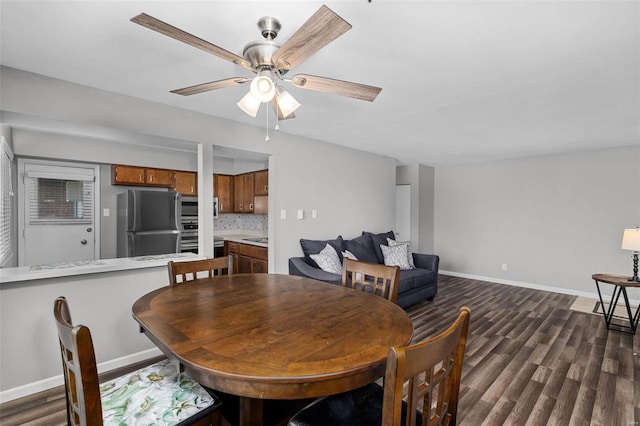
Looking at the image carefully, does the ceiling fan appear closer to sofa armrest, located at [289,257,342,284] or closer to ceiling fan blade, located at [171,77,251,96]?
ceiling fan blade, located at [171,77,251,96]

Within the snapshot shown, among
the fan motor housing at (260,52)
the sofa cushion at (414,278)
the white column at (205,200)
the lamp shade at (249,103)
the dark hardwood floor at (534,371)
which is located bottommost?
the dark hardwood floor at (534,371)

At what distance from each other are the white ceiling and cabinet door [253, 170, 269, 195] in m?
1.52

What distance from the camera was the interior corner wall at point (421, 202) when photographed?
246 inches

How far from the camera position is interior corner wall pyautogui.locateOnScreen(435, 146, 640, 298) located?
4574 millimetres

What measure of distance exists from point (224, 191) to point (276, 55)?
14.4 ft

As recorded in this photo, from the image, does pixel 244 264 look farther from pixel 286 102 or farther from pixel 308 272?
pixel 286 102

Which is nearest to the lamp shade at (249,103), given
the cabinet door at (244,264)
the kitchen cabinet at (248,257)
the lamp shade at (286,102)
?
the lamp shade at (286,102)

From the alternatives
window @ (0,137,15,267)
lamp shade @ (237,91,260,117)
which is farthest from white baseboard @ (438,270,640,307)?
window @ (0,137,15,267)

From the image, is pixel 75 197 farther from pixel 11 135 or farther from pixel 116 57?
pixel 116 57

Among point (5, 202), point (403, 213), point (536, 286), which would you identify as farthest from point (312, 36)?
point (536, 286)

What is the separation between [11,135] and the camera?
11.6 ft

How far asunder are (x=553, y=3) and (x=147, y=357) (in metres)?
3.68

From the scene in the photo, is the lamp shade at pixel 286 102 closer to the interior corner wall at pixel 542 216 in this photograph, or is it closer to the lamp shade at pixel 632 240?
the lamp shade at pixel 632 240

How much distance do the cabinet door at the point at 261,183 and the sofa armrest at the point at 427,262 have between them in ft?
8.32
